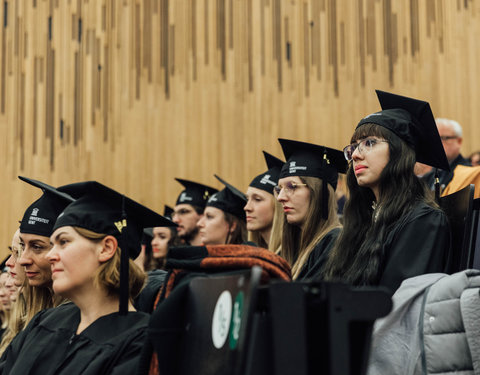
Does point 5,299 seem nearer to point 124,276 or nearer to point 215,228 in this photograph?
point 215,228

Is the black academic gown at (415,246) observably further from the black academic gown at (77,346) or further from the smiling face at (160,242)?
the smiling face at (160,242)

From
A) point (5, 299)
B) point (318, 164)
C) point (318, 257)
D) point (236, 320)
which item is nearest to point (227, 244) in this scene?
point (318, 257)

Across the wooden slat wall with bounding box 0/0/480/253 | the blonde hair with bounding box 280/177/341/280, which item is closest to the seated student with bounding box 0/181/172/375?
the blonde hair with bounding box 280/177/341/280

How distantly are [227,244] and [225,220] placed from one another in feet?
7.72

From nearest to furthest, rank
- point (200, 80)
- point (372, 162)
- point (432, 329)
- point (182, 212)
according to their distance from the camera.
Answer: point (432, 329), point (372, 162), point (182, 212), point (200, 80)

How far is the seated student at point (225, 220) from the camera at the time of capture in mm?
4605

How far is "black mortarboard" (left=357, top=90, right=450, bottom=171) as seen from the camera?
2703mm

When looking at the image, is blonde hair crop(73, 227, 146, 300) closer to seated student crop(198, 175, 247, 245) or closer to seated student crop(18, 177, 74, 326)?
seated student crop(18, 177, 74, 326)

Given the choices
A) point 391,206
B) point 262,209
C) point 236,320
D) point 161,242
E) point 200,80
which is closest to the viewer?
point 236,320

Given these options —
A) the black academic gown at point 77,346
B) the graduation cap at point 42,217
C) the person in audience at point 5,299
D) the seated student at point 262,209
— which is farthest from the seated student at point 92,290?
the person in audience at point 5,299

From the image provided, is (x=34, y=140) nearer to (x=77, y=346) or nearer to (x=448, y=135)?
(x=448, y=135)

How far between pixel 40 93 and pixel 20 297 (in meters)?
3.91

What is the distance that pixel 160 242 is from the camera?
528 centimetres

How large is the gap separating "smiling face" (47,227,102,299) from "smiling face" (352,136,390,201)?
1068 millimetres
